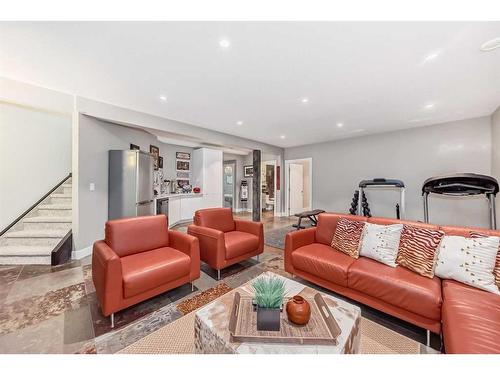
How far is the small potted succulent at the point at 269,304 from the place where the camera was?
1.16 m

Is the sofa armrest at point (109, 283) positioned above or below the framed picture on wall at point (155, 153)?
below

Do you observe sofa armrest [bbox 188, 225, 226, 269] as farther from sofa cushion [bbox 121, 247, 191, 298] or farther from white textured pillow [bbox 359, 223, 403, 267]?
white textured pillow [bbox 359, 223, 403, 267]

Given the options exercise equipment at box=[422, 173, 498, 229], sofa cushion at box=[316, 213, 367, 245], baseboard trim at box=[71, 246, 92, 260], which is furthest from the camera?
baseboard trim at box=[71, 246, 92, 260]

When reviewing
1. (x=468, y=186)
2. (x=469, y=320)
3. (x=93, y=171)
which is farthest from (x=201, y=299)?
(x=468, y=186)

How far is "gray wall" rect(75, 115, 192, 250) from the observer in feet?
10.6

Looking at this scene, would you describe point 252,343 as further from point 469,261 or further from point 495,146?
point 495,146

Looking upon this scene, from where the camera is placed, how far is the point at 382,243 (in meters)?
2.06

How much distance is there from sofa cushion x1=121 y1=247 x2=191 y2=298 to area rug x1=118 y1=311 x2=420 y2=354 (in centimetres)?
41

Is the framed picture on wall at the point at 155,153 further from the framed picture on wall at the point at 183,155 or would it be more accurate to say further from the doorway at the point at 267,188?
the doorway at the point at 267,188

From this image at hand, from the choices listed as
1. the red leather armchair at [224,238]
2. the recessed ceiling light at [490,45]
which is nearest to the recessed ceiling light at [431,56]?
the recessed ceiling light at [490,45]

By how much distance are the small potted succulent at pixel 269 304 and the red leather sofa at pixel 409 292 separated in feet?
3.05

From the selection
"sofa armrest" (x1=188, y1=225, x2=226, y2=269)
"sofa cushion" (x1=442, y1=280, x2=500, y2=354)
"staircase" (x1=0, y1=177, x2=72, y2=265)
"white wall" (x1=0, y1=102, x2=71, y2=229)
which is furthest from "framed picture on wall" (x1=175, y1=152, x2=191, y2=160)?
"sofa cushion" (x1=442, y1=280, x2=500, y2=354)

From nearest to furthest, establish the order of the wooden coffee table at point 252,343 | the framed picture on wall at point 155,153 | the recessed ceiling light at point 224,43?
the wooden coffee table at point 252,343
the recessed ceiling light at point 224,43
the framed picture on wall at point 155,153

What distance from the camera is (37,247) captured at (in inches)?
127
